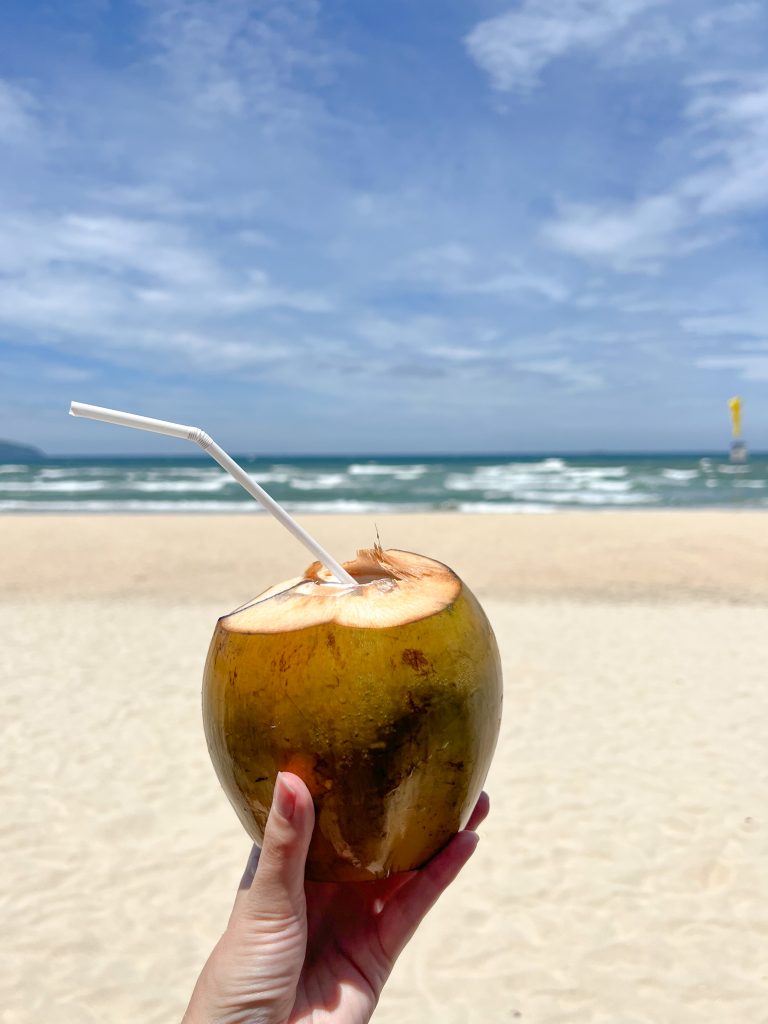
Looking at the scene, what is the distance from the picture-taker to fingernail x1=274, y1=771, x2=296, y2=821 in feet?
4.46

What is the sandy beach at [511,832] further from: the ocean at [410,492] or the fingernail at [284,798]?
the ocean at [410,492]

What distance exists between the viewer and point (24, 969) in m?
3.65

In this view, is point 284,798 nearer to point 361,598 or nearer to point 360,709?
point 360,709

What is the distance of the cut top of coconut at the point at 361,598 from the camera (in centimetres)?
140

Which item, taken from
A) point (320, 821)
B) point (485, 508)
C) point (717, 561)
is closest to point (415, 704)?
point (320, 821)

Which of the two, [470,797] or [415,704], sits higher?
[415,704]

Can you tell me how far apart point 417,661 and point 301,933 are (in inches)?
25.6

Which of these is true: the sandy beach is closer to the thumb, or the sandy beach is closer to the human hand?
the human hand

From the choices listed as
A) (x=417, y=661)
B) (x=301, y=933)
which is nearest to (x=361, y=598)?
(x=417, y=661)

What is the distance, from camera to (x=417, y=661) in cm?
137

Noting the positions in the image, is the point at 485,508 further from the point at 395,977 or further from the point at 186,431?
the point at 186,431

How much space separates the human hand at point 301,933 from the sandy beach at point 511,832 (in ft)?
6.16

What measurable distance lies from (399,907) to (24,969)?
2724 mm

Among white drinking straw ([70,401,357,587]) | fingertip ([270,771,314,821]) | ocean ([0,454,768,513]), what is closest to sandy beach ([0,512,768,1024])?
fingertip ([270,771,314,821])
